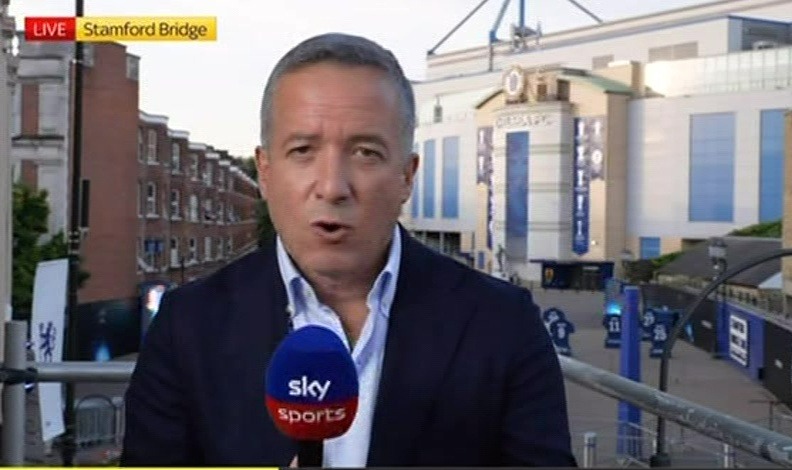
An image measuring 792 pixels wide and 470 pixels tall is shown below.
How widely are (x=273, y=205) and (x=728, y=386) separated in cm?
2720

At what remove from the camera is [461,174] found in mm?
73750

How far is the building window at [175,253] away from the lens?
3800 cm

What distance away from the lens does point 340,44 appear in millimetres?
1771

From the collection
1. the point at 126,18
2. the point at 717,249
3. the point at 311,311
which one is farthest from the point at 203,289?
the point at 717,249

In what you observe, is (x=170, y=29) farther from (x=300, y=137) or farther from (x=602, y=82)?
(x=602, y=82)

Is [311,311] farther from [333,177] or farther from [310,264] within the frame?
[333,177]

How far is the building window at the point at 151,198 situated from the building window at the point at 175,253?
10.7 feet

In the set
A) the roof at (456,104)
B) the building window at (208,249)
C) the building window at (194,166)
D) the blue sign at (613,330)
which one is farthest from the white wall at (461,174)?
the blue sign at (613,330)

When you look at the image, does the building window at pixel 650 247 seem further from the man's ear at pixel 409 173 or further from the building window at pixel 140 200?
the man's ear at pixel 409 173

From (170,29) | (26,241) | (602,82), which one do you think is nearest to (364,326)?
(170,29)

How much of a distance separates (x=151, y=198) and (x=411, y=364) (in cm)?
3358

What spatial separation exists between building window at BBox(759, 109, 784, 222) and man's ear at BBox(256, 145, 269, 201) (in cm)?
5554

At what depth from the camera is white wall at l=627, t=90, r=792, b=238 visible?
181 feet

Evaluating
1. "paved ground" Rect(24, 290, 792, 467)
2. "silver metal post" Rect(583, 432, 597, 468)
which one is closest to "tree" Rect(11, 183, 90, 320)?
"paved ground" Rect(24, 290, 792, 467)
